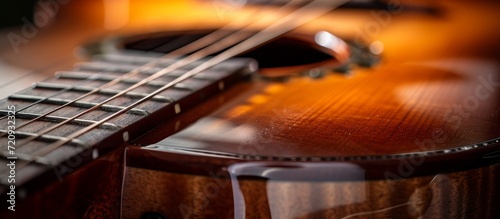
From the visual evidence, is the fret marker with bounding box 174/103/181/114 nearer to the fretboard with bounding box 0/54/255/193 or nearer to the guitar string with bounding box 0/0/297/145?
the fretboard with bounding box 0/54/255/193

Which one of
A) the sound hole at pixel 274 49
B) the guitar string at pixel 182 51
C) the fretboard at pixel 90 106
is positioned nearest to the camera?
the fretboard at pixel 90 106

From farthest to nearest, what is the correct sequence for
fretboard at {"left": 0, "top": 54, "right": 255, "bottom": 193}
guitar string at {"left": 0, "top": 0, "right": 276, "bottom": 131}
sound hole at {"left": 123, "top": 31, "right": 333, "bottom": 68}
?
sound hole at {"left": 123, "top": 31, "right": 333, "bottom": 68}
guitar string at {"left": 0, "top": 0, "right": 276, "bottom": 131}
fretboard at {"left": 0, "top": 54, "right": 255, "bottom": 193}

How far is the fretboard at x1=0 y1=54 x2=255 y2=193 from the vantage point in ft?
1.55

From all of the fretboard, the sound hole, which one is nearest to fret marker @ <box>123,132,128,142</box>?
the fretboard

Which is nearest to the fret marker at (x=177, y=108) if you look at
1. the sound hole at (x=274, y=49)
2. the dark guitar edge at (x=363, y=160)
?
the dark guitar edge at (x=363, y=160)

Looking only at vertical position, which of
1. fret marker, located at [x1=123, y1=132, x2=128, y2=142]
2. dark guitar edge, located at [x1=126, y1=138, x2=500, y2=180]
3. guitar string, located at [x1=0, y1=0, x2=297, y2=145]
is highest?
guitar string, located at [x1=0, y1=0, x2=297, y2=145]

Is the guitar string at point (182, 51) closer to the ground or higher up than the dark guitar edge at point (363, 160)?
higher up

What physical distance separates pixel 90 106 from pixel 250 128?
0.18 metres

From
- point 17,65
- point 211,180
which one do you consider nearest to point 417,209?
point 211,180

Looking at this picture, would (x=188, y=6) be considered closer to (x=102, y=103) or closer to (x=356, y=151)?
(x=102, y=103)

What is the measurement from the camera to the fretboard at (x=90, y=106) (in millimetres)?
473

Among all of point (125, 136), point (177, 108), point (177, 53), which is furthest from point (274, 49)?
point (125, 136)

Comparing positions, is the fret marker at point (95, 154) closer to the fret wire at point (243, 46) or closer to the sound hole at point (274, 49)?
the fret wire at point (243, 46)

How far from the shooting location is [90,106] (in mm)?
597
